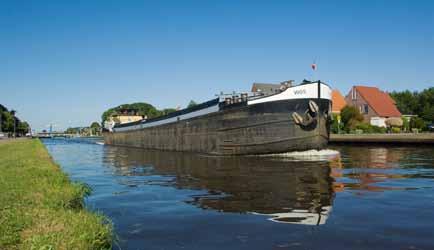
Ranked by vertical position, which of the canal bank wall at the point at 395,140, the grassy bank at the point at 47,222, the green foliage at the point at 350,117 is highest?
the green foliage at the point at 350,117

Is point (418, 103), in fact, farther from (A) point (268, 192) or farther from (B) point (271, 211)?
(B) point (271, 211)

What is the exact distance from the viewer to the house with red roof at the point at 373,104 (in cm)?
6391

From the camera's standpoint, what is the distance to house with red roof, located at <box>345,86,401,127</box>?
63906mm

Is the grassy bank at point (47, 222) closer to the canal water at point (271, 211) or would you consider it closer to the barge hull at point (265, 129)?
the canal water at point (271, 211)

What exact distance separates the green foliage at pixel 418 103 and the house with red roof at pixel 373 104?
561 cm

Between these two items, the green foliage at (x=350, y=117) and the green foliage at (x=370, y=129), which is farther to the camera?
the green foliage at (x=350, y=117)

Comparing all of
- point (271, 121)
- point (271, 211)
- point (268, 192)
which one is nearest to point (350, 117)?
point (271, 121)

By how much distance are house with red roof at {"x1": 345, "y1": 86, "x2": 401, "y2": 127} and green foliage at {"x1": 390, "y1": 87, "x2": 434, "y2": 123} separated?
5.61 meters

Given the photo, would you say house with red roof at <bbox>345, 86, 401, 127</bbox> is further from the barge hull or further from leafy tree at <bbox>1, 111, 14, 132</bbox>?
leafy tree at <bbox>1, 111, 14, 132</bbox>

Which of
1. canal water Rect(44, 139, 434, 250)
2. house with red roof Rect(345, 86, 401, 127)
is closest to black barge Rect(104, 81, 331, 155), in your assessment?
canal water Rect(44, 139, 434, 250)

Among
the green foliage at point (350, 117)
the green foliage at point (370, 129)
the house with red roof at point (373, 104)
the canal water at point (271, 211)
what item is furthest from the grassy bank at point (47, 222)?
the house with red roof at point (373, 104)

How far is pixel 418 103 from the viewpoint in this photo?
3078 inches

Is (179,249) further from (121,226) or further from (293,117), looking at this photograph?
(293,117)

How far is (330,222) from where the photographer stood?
6.84 meters
